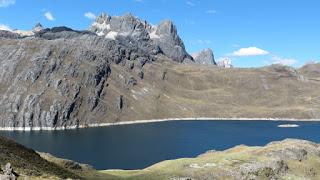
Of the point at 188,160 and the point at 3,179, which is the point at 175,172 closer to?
the point at 188,160

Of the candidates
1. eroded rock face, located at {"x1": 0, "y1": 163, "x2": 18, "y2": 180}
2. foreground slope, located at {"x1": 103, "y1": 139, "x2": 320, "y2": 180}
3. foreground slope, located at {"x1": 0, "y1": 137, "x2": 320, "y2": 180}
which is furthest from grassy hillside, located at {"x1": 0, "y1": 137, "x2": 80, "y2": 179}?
foreground slope, located at {"x1": 103, "y1": 139, "x2": 320, "y2": 180}

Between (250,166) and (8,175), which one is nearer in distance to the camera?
(8,175)

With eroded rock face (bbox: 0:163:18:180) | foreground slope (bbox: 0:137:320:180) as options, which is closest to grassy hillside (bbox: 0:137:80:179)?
foreground slope (bbox: 0:137:320:180)

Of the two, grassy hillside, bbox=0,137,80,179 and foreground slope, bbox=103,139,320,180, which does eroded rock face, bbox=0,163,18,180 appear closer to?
grassy hillside, bbox=0,137,80,179

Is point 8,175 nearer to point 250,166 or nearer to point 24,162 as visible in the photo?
point 24,162

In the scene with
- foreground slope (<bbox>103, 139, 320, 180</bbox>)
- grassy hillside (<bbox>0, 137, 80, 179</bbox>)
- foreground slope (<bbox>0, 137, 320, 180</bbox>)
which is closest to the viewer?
grassy hillside (<bbox>0, 137, 80, 179</bbox>)

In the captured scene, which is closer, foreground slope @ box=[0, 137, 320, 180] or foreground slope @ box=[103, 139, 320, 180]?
foreground slope @ box=[0, 137, 320, 180]

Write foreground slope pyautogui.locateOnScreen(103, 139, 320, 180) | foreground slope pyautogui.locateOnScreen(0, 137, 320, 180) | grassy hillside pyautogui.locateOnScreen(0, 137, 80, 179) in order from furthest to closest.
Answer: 1. foreground slope pyautogui.locateOnScreen(103, 139, 320, 180)
2. foreground slope pyautogui.locateOnScreen(0, 137, 320, 180)
3. grassy hillside pyautogui.locateOnScreen(0, 137, 80, 179)

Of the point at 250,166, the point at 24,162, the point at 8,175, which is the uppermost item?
the point at 8,175

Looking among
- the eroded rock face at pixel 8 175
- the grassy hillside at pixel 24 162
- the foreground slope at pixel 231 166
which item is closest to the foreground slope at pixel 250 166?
the foreground slope at pixel 231 166

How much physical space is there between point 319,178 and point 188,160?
89.4 feet

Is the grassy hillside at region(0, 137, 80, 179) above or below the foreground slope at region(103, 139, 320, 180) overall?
above

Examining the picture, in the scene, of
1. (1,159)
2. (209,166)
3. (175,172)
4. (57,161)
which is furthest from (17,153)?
(209,166)

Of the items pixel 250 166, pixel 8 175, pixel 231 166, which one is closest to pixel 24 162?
pixel 8 175
